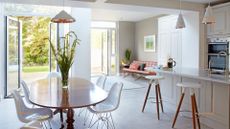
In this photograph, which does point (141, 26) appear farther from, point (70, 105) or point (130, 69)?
point (70, 105)

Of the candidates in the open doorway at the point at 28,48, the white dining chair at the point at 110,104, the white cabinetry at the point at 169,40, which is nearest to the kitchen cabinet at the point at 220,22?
the white cabinetry at the point at 169,40

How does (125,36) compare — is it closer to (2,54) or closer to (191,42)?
(191,42)

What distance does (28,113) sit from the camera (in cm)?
295

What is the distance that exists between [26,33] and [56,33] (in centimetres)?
112

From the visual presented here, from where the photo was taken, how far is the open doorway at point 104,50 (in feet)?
35.2

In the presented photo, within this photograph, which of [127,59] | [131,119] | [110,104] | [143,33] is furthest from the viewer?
[127,59]

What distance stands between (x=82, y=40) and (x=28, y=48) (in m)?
2.29

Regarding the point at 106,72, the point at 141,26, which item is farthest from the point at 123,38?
the point at 106,72

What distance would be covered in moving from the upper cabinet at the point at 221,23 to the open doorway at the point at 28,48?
15.1ft

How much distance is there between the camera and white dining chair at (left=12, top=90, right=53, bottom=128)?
2.74 metres

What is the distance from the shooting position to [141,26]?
10672mm

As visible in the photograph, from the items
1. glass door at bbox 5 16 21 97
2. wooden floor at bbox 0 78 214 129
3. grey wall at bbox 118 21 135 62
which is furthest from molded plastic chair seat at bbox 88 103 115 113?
grey wall at bbox 118 21 135 62

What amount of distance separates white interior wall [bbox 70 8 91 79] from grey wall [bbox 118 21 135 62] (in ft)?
15.8

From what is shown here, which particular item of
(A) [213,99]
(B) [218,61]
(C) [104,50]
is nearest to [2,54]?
(A) [213,99]
